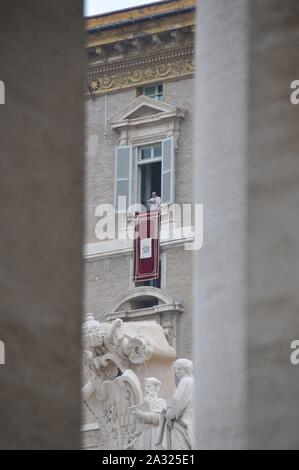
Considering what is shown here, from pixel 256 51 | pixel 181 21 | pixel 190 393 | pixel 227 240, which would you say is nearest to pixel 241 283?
pixel 227 240

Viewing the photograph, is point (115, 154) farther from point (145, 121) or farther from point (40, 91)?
point (40, 91)

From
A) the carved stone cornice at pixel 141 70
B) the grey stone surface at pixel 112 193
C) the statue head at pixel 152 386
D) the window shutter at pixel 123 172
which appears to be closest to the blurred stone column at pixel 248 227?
the statue head at pixel 152 386

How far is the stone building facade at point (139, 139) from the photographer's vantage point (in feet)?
102

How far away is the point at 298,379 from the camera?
8.48m

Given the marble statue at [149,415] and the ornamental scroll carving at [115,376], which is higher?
the ornamental scroll carving at [115,376]

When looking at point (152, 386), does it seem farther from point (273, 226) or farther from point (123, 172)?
point (273, 226)

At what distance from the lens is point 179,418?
20031mm

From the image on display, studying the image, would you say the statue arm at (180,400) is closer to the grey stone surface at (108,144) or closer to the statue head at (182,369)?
the statue head at (182,369)

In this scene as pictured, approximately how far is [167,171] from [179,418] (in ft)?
39.4

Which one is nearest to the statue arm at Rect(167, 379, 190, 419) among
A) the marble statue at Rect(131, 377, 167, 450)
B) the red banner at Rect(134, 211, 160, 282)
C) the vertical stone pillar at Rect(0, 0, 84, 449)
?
the marble statue at Rect(131, 377, 167, 450)

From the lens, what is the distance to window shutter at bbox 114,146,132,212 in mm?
32375

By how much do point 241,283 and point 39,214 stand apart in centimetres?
156

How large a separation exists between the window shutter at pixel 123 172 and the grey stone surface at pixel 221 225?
74.6ft

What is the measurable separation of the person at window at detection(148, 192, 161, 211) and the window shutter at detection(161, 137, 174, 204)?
119 millimetres
